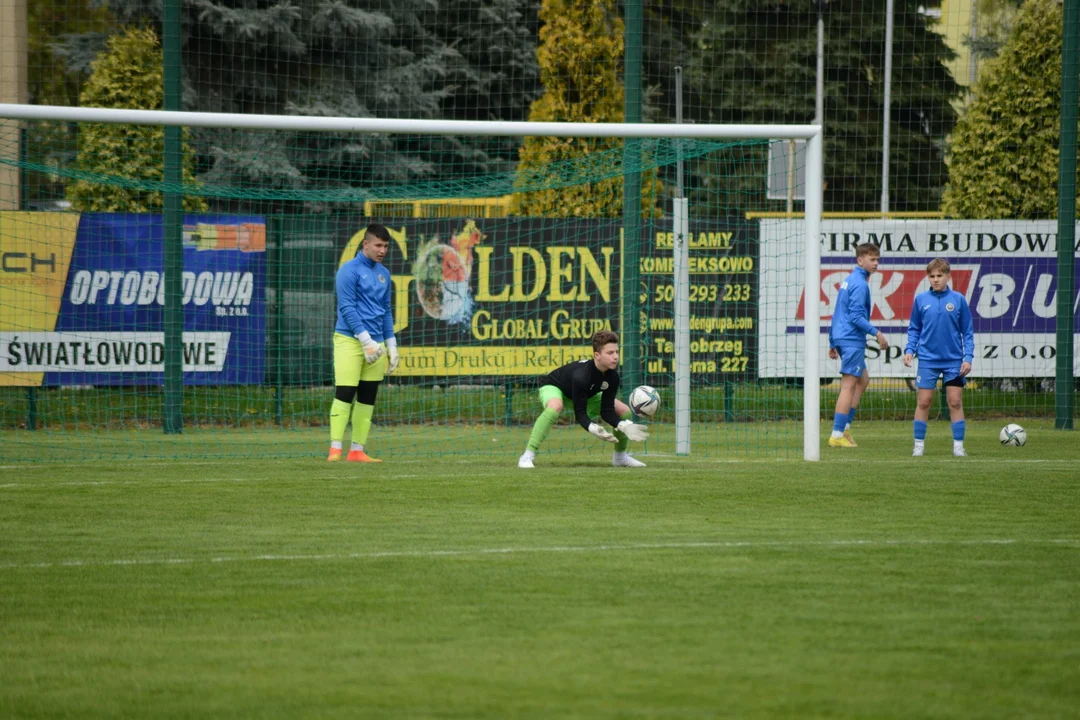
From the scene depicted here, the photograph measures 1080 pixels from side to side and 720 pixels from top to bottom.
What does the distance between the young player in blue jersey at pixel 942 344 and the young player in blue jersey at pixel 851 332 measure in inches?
29.6

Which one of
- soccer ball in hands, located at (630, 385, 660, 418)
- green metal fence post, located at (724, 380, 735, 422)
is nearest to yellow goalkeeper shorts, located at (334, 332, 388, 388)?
soccer ball in hands, located at (630, 385, 660, 418)

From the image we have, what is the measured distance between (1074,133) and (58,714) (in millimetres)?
14973

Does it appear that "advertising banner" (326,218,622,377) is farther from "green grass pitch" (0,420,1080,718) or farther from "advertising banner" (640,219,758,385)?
"green grass pitch" (0,420,1080,718)

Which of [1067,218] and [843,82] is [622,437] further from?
[843,82]

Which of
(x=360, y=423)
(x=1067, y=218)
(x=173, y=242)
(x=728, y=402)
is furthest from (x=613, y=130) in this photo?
(x=1067, y=218)

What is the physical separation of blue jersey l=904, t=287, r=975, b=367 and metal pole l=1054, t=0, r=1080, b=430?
4.53 m

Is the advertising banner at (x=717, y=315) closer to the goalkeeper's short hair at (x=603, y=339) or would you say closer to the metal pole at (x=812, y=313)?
the metal pole at (x=812, y=313)

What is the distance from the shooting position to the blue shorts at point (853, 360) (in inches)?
510

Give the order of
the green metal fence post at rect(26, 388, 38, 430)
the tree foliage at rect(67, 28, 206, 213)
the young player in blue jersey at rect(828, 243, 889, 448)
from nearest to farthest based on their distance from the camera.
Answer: the young player in blue jersey at rect(828, 243, 889, 448)
the green metal fence post at rect(26, 388, 38, 430)
the tree foliage at rect(67, 28, 206, 213)

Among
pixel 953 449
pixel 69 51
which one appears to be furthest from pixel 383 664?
pixel 69 51

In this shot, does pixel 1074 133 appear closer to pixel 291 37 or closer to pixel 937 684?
pixel 937 684

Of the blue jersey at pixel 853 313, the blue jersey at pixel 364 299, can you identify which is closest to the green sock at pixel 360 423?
the blue jersey at pixel 364 299

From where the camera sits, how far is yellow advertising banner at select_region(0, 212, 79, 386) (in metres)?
15.6

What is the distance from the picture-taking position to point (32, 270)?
619 inches
